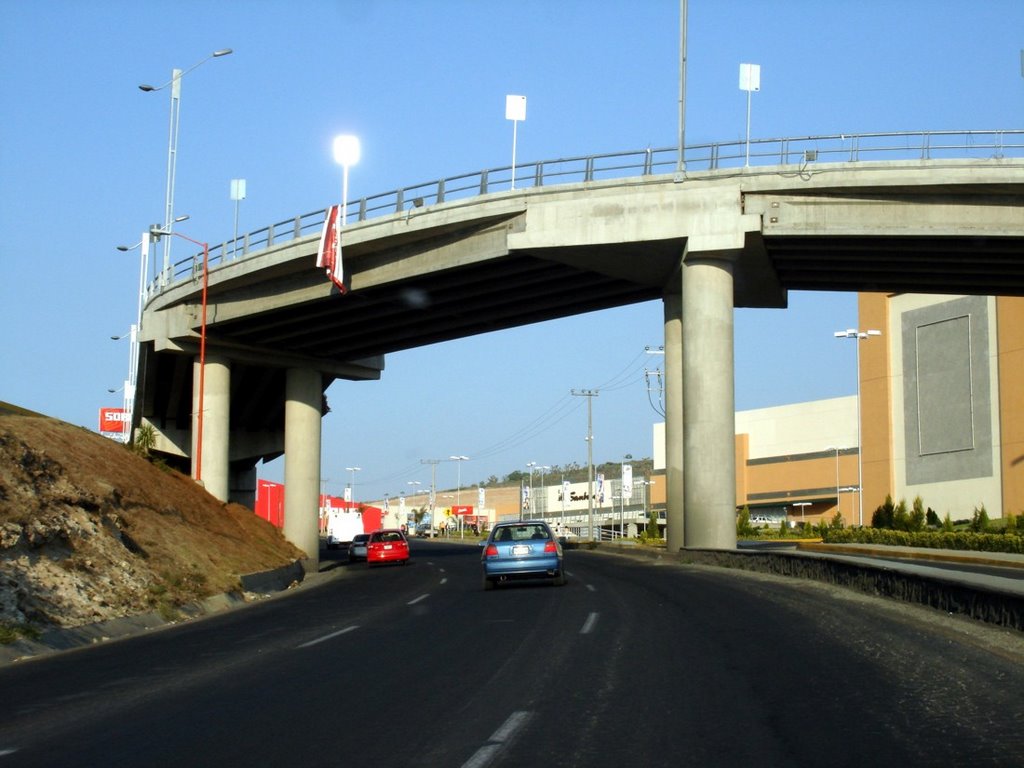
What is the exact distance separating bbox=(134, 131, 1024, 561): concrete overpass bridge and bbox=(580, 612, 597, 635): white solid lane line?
20.4 meters

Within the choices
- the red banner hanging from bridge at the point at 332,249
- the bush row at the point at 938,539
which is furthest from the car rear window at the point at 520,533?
the bush row at the point at 938,539

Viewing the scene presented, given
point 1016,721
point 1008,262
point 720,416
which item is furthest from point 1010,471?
point 1016,721

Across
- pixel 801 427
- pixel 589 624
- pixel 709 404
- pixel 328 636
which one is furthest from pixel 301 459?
pixel 801 427

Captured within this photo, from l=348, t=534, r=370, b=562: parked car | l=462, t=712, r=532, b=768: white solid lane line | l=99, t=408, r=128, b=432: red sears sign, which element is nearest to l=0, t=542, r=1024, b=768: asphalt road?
l=462, t=712, r=532, b=768: white solid lane line

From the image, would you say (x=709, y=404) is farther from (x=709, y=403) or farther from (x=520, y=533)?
(x=520, y=533)

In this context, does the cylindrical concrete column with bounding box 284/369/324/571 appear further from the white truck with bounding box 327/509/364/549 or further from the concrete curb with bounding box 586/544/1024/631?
the white truck with bounding box 327/509/364/549

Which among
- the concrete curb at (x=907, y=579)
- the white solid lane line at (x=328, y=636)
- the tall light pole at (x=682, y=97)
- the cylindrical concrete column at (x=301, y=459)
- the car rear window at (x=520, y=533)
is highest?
the tall light pole at (x=682, y=97)

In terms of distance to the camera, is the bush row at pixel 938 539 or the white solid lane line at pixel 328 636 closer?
the white solid lane line at pixel 328 636

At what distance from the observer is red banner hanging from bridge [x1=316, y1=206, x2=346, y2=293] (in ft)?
133

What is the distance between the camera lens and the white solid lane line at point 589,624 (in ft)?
52.2

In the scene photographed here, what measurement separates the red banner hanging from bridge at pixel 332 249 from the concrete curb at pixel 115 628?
12.7 meters

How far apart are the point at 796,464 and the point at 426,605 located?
87676mm

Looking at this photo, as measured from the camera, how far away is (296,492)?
5384 centimetres

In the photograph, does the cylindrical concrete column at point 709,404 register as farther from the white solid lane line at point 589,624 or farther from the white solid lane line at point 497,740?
the white solid lane line at point 497,740
